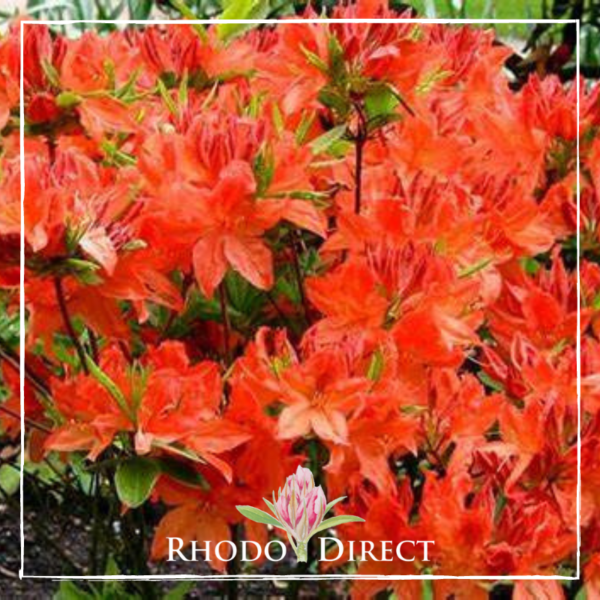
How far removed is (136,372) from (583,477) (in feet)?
0.99

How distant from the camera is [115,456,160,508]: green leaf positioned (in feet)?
3.61

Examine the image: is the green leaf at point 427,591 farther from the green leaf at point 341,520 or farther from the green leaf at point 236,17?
the green leaf at point 236,17

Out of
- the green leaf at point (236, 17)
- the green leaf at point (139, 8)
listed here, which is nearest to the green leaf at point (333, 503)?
the green leaf at point (236, 17)

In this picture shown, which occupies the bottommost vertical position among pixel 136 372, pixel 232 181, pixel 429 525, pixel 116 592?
pixel 116 592

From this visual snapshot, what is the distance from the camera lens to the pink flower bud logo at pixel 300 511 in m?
1.17

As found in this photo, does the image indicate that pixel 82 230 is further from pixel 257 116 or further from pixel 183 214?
pixel 257 116

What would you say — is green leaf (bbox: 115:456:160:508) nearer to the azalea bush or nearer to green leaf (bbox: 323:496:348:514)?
the azalea bush

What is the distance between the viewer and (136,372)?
3.63 ft

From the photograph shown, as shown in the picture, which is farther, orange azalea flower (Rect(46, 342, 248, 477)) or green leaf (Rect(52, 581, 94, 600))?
green leaf (Rect(52, 581, 94, 600))

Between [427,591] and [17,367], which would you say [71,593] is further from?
[427,591]

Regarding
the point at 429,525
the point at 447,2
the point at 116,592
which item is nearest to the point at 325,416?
the point at 429,525

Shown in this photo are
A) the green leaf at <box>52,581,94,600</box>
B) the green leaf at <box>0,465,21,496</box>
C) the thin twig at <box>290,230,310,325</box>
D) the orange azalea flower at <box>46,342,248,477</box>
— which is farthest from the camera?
the green leaf at <box>0,465,21,496</box>

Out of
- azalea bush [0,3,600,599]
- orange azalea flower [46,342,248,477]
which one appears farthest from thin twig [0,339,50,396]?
orange azalea flower [46,342,248,477]

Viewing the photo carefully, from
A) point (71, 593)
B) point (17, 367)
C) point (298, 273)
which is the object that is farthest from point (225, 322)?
point (71, 593)
